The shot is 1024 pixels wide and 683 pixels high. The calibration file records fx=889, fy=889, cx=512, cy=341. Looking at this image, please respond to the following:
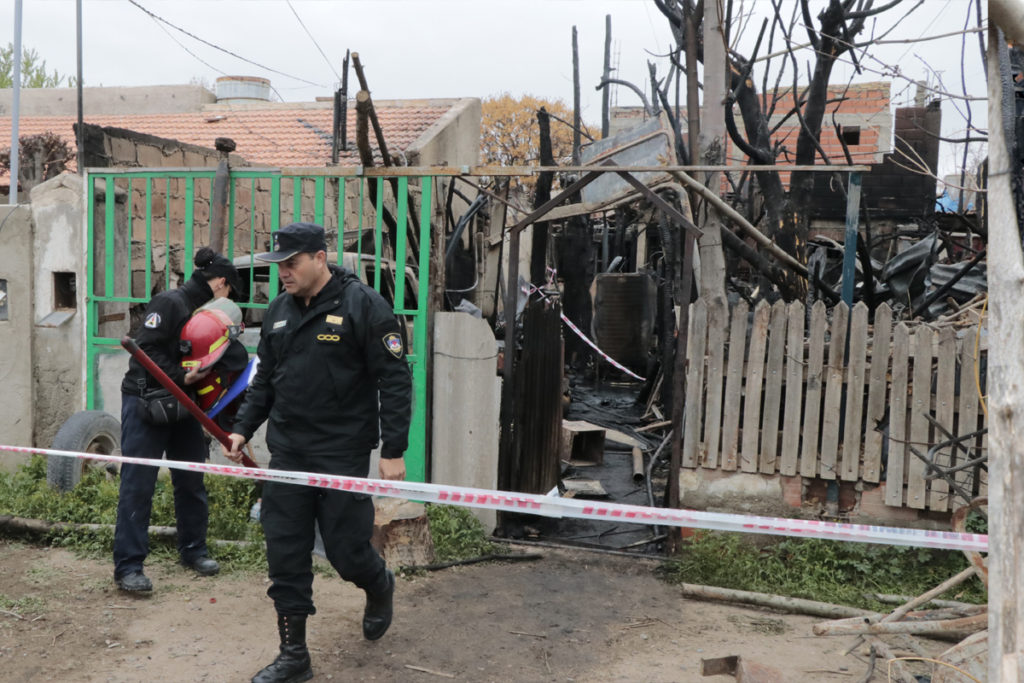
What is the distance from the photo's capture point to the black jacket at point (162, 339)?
487 centimetres

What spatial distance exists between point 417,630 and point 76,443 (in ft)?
10.1

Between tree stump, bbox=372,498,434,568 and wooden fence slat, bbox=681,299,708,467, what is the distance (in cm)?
173

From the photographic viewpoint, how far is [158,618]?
461cm

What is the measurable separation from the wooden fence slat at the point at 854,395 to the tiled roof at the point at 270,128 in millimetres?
10582

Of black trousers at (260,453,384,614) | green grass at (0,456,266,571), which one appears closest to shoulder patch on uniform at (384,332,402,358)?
black trousers at (260,453,384,614)

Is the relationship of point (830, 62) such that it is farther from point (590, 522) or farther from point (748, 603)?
point (748, 603)

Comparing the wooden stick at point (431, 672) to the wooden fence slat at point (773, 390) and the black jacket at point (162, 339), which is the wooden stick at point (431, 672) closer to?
the black jacket at point (162, 339)

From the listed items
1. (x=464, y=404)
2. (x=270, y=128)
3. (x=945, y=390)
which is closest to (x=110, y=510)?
(x=464, y=404)

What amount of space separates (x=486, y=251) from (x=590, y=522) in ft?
16.7

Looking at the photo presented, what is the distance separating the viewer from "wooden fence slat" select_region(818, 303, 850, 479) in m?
5.49

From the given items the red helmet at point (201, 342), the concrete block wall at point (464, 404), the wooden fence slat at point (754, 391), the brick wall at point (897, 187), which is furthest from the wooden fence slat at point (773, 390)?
the brick wall at point (897, 187)

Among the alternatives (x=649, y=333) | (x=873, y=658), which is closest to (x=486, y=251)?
(x=649, y=333)

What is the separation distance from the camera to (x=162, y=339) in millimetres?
4895

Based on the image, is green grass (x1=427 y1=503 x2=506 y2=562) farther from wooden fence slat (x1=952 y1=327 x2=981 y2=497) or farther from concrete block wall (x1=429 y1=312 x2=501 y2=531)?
wooden fence slat (x1=952 y1=327 x2=981 y2=497)
